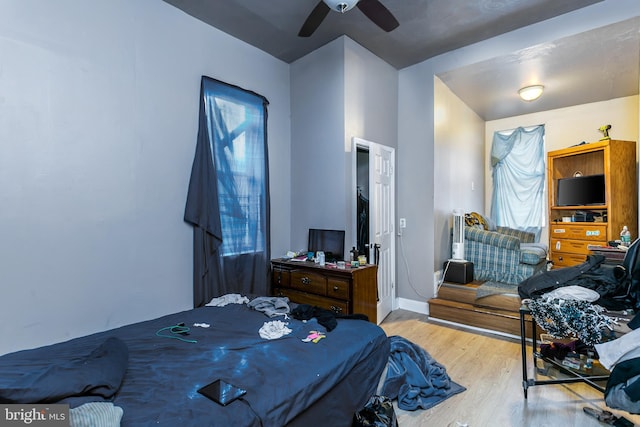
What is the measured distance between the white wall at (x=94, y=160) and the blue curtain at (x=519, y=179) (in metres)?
5.43

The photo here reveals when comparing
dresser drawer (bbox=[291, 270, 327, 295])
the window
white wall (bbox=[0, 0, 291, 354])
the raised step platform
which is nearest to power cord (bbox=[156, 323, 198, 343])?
Result: white wall (bbox=[0, 0, 291, 354])

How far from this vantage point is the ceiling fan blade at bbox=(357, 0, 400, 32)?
236 cm

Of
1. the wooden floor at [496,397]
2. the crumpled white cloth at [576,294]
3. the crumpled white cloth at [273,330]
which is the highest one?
the crumpled white cloth at [576,294]

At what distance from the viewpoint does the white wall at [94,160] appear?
1.95 meters

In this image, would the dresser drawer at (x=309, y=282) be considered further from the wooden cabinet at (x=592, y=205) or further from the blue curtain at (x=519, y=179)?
the blue curtain at (x=519, y=179)

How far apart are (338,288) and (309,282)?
1.15 ft

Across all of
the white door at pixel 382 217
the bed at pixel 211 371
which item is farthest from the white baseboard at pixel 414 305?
the bed at pixel 211 371

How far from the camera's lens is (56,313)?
208 cm

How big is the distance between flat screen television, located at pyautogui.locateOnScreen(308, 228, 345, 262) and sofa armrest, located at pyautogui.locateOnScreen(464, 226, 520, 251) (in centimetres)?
193

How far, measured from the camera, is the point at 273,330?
1801 mm

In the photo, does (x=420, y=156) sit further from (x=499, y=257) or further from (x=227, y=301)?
(x=227, y=301)

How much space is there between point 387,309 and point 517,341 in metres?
1.36

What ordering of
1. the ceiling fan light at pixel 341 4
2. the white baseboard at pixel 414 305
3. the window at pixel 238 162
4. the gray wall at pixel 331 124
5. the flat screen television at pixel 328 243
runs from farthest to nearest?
1. the white baseboard at pixel 414 305
2. the gray wall at pixel 331 124
3. the flat screen television at pixel 328 243
4. the window at pixel 238 162
5. the ceiling fan light at pixel 341 4

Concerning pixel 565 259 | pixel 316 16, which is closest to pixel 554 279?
pixel 316 16
